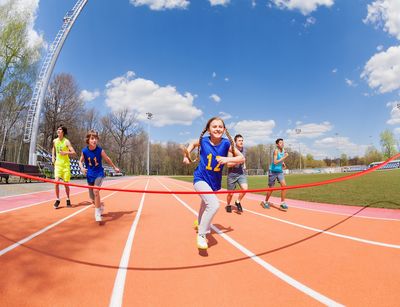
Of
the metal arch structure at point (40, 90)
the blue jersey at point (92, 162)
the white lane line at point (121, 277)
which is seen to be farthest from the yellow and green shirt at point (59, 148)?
the metal arch structure at point (40, 90)

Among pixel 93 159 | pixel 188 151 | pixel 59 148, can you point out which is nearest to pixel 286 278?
pixel 188 151

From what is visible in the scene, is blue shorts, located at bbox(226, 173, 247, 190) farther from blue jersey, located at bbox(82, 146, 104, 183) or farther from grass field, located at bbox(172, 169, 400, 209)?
A: grass field, located at bbox(172, 169, 400, 209)

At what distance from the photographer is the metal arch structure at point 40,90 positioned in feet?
68.0

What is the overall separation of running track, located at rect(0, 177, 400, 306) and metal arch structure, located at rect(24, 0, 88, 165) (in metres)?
18.3

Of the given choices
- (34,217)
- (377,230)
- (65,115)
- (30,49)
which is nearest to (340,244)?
(377,230)

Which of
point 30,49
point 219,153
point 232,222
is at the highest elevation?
point 30,49

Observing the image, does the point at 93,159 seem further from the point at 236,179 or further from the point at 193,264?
the point at 236,179

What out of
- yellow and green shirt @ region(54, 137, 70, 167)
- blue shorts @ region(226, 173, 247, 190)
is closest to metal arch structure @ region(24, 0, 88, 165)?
yellow and green shirt @ region(54, 137, 70, 167)

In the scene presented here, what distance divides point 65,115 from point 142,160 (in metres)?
48.8

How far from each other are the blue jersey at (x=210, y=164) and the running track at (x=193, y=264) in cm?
113

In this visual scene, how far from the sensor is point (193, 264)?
3178 millimetres

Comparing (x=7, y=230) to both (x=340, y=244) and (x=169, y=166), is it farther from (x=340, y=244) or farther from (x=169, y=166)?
(x=169, y=166)

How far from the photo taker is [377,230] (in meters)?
4.95

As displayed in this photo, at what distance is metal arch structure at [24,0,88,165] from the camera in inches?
816
